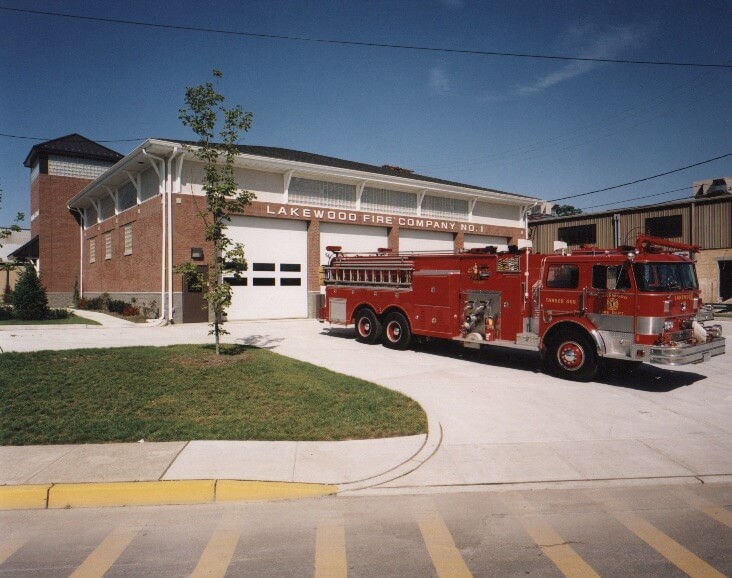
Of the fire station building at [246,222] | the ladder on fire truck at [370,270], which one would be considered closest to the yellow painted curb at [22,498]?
the ladder on fire truck at [370,270]

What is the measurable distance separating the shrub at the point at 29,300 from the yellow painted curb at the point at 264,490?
18.5 meters

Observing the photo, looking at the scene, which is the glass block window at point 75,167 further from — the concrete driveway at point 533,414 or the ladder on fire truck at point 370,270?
the ladder on fire truck at point 370,270

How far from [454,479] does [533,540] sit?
4.37 feet

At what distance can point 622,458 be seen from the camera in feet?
19.5

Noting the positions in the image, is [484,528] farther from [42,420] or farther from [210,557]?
[42,420]

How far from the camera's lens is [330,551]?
12.6ft

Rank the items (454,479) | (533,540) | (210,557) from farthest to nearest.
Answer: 1. (454,479)
2. (533,540)
3. (210,557)

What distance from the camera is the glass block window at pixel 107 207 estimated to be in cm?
2699

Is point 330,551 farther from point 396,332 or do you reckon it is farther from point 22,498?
point 396,332

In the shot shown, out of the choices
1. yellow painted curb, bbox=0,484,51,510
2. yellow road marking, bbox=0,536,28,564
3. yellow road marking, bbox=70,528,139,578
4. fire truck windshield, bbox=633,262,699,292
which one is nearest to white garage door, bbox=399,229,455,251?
fire truck windshield, bbox=633,262,699,292

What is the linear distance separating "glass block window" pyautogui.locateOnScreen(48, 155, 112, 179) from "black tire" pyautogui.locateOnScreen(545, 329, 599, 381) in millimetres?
30359

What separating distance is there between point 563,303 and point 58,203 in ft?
105

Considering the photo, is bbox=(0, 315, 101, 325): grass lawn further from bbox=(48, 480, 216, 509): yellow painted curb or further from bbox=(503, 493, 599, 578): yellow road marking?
bbox=(503, 493, 599, 578): yellow road marking

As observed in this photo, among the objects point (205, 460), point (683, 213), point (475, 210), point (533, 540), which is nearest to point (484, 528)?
point (533, 540)
